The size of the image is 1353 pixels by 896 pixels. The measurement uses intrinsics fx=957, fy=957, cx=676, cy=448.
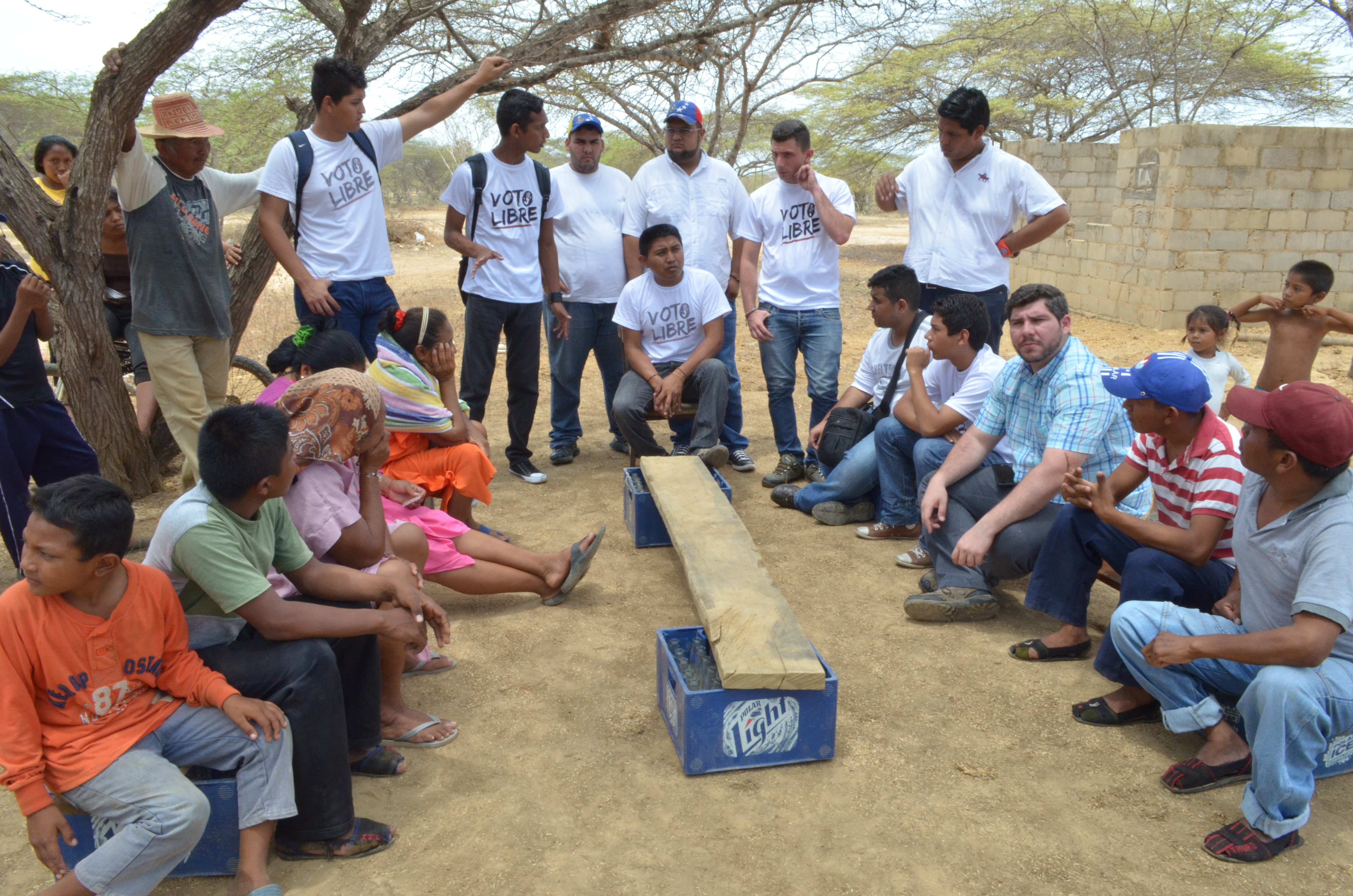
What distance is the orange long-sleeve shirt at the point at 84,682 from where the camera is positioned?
2145mm

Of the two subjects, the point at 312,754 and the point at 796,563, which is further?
the point at 796,563

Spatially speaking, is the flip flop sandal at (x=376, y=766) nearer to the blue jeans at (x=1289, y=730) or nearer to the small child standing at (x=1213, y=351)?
the blue jeans at (x=1289, y=730)

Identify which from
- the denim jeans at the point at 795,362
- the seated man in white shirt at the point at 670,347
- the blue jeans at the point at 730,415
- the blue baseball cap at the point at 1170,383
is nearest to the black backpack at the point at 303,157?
the seated man in white shirt at the point at 670,347

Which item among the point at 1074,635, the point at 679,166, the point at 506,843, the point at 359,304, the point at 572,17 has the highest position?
the point at 572,17

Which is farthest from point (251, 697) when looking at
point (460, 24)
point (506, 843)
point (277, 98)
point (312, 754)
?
point (277, 98)

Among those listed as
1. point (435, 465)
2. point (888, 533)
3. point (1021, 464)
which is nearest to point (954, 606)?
point (1021, 464)

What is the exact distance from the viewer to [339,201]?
475 centimetres

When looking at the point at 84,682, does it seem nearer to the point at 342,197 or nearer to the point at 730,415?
the point at 342,197

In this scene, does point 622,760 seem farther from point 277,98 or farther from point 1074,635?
point 277,98

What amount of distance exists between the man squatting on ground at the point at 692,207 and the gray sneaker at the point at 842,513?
0.80 m

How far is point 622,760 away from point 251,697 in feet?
3.68

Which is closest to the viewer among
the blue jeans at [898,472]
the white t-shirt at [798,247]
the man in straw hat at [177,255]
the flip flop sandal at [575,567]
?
the flip flop sandal at [575,567]

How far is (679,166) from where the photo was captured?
5.76 metres

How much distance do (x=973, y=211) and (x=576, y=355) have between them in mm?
2433
